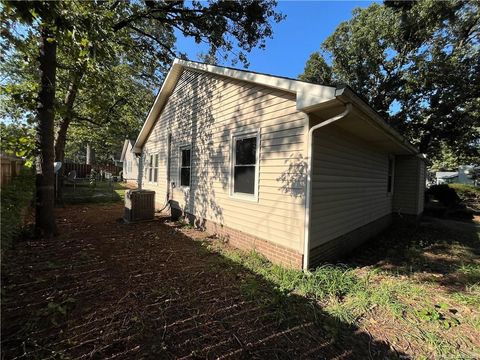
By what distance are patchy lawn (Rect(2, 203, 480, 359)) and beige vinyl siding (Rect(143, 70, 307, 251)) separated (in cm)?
89

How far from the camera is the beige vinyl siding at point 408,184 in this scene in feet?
32.5

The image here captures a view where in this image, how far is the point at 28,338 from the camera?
2.34 m

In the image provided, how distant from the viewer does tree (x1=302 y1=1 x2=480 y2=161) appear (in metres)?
12.7

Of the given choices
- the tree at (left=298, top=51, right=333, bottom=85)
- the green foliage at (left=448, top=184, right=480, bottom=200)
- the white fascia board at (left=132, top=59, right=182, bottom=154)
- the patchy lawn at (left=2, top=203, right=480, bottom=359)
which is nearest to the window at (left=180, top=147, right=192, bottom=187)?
the white fascia board at (left=132, top=59, right=182, bottom=154)

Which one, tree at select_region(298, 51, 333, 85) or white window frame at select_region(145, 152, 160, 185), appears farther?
tree at select_region(298, 51, 333, 85)

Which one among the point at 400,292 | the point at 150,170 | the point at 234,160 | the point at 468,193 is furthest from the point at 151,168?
the point at 468,193

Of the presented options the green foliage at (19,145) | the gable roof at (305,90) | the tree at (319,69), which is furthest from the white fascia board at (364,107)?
the tree at (319,69)

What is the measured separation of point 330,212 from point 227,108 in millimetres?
3551

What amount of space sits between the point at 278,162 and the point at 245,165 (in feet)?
3.44

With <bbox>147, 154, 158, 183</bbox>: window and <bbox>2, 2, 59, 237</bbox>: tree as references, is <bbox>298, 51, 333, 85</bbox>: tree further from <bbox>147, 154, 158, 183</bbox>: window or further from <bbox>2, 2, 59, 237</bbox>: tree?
<bbox>2, 2, 59, 237</bbox>: tree

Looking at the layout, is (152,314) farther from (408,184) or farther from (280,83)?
(408,184)

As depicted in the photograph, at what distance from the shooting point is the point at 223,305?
10.4 ft

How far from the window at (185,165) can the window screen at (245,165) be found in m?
2.62

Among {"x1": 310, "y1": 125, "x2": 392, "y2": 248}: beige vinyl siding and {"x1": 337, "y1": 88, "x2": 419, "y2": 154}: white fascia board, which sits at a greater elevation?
{"x1": 337, "y1": 88, "x2": 419, "y2": 154}: white fascia board
